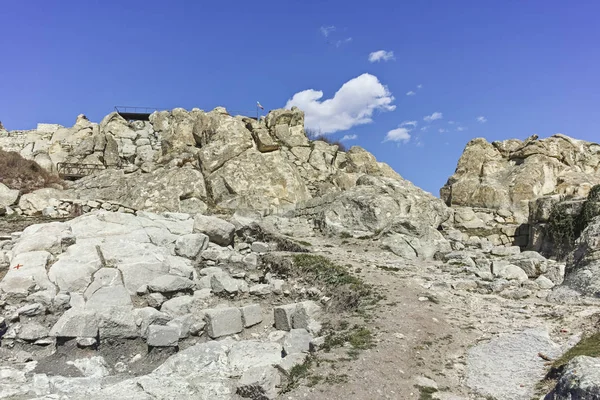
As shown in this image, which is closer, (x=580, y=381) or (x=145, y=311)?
(x=580, y=381)

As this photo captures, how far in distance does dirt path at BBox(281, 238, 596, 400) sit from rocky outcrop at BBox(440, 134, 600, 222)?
13.3 metres

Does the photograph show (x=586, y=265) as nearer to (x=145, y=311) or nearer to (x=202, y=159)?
(x=145, y=311)

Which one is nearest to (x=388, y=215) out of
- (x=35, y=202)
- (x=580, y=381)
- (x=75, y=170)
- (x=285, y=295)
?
(x=285, y=295)

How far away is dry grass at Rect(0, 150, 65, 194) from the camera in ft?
77.4

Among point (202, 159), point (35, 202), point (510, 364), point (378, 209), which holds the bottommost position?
point (510, 364)

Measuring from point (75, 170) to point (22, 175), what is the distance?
20.3 feet

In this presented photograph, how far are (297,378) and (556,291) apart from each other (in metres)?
6.57

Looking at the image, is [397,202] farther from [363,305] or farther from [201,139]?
[201,139]

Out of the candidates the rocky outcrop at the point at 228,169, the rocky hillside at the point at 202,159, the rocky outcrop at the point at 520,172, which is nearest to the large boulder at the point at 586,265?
the rocky outcrop at the point at 228,169

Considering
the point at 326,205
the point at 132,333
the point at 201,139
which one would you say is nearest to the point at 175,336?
the point at 132,333

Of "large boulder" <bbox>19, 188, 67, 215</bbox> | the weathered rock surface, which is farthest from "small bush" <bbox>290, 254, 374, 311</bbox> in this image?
"large boulder" <bbox>19, 188, 67, 215</bbox>

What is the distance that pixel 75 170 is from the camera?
3077cm

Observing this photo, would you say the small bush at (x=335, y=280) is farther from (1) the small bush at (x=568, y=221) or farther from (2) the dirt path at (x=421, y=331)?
(1) the small bush at (x=568, y=221)

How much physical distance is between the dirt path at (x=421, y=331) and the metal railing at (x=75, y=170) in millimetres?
25589
